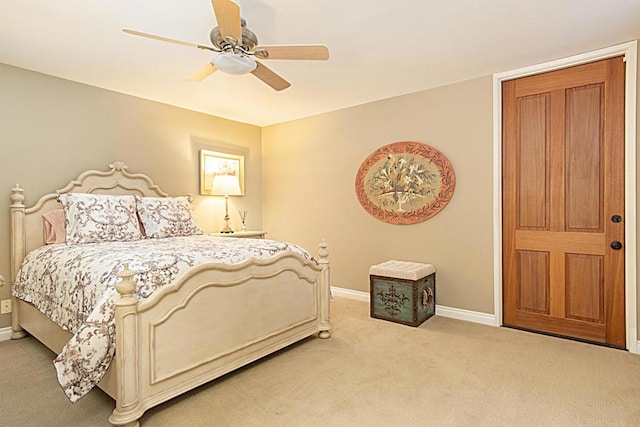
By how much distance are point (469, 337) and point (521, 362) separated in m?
0.52

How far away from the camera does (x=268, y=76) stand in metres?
2.50

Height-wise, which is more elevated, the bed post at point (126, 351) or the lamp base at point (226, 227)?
the lamp base at point (226, 227)

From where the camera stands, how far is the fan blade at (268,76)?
240 cm

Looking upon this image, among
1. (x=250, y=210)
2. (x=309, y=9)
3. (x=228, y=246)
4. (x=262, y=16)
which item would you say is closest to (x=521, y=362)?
(x=228, y=246)

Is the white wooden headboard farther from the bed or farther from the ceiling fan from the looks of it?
the ceiling fan

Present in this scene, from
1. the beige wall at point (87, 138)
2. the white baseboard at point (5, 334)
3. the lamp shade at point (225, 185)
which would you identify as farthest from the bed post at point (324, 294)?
the white baseboard at point (5, 334)

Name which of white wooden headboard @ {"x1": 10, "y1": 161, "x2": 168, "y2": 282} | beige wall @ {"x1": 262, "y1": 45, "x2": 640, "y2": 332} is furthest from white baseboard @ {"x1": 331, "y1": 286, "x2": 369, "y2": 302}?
white wooden headboard @ {"x1": 10, "y1": 161, "x2": 168, "y2": 282}

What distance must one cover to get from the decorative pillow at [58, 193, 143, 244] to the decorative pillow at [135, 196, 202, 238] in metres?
0.10

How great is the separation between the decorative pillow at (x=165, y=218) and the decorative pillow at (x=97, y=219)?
3.9 inches

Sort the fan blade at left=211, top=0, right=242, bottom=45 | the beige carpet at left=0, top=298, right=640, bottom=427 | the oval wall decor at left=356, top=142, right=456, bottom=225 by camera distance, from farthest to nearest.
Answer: the oval wall decor at left=356, top=142, right=456, bottom=225 → the beige carpet at left=0, top=298, right=640, bottom=427 → the fan blade at left=211, top=0, right=242, bottom=45

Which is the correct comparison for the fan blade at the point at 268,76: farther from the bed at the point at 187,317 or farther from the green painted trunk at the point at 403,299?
the green painted trunk at the point at 403,299

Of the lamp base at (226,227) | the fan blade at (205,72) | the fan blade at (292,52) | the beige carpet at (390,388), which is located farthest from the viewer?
the lamp base at (226,227)

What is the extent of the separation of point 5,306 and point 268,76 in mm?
2954

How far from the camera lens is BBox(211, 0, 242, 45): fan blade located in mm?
1704
